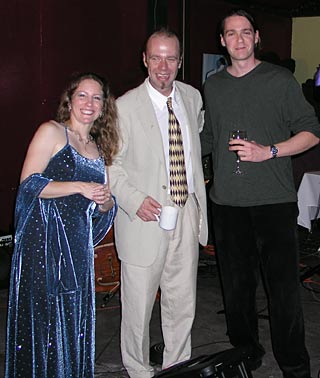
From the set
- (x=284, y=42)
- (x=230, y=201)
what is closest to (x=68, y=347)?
(x=230, y=201)

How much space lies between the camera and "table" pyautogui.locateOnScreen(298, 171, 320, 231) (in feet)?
20.1

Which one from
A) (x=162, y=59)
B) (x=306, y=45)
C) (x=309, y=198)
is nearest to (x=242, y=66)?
(x=162, y=59)

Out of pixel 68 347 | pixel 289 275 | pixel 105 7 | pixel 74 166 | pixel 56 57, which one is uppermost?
pixel 105 7

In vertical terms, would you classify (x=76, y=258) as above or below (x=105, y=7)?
below

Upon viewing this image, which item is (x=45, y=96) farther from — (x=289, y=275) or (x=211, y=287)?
(x=289, y=275)

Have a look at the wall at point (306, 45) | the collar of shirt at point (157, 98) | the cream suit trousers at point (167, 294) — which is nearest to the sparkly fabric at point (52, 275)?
the cream suit trousers at point (167, 294)

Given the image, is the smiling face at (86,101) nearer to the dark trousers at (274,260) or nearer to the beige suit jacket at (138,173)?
the beige suit jacket at (138,173)

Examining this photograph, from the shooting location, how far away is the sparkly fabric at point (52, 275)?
2695 mm

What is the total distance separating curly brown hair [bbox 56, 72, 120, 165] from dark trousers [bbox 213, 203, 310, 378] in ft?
2.33

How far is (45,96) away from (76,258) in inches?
133

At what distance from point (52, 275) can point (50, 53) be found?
3559mm

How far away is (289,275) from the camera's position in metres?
3.10

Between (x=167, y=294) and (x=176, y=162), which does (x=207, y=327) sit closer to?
(x=167, y=294)

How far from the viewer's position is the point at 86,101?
109 inches
